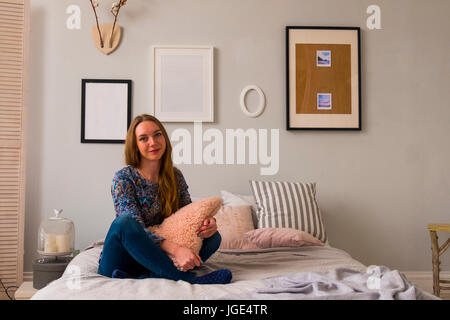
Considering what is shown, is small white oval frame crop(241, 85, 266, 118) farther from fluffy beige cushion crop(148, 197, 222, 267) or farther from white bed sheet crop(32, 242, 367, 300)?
fluffy beige cushion crop(148, 197, 222, 267)

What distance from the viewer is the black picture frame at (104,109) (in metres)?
2.96

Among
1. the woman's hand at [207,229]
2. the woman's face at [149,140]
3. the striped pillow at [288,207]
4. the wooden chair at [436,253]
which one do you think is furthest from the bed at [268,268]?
the wooden chair at [436,253]

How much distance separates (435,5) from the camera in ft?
10.3

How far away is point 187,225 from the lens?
1709 mm

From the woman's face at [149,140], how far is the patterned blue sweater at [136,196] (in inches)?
3.8

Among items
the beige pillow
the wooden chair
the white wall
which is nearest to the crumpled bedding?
the beige pillow

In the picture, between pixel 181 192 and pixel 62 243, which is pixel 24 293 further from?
pixel 181 192

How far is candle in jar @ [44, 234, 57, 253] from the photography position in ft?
7.77

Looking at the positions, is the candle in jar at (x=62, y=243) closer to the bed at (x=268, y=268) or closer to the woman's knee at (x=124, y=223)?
the bed at (x=268, y=268)

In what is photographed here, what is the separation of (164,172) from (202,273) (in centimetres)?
48

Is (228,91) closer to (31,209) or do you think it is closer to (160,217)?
(160,217)

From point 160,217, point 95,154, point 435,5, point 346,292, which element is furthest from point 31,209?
point 435,5

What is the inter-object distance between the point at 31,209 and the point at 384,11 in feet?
9.37

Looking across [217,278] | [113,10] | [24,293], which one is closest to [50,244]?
[24,293]
